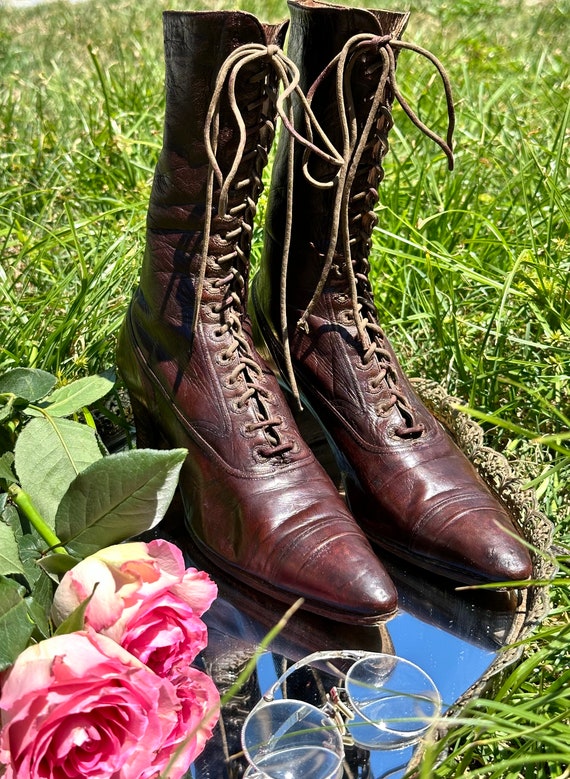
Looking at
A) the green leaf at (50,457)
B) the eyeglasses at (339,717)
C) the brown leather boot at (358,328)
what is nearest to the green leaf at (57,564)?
the green leaf at (50,457)

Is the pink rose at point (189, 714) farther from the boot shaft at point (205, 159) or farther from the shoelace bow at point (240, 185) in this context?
the boot shaft at point (205, 159)

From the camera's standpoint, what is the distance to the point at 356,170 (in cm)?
129

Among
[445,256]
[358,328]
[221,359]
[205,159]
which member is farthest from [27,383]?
[445,256]

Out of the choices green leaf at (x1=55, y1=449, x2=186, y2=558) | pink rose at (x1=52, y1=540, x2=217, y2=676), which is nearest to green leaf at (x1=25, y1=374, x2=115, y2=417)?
green leaf at (x1=55, y1=449, x2=186, y2=558)

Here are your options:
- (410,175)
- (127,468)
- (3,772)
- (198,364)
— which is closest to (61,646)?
(3,772)

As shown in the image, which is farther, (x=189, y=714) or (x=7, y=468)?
(x=7, y=468)

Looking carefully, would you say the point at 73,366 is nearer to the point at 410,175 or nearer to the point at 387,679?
the point at 387,679

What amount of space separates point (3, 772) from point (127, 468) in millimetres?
328

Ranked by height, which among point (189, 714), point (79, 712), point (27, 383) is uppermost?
point (27, 383)

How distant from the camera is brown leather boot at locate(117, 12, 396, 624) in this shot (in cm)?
112

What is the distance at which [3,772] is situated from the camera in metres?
0.74

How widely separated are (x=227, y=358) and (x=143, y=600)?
54 cm

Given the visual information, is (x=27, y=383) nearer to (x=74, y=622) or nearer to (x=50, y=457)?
(x=50, y=457)

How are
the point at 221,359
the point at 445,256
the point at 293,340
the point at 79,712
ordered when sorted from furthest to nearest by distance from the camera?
the point at 445,256 < the point at 293,340 < the point at 221,359 < the point at 79,712
